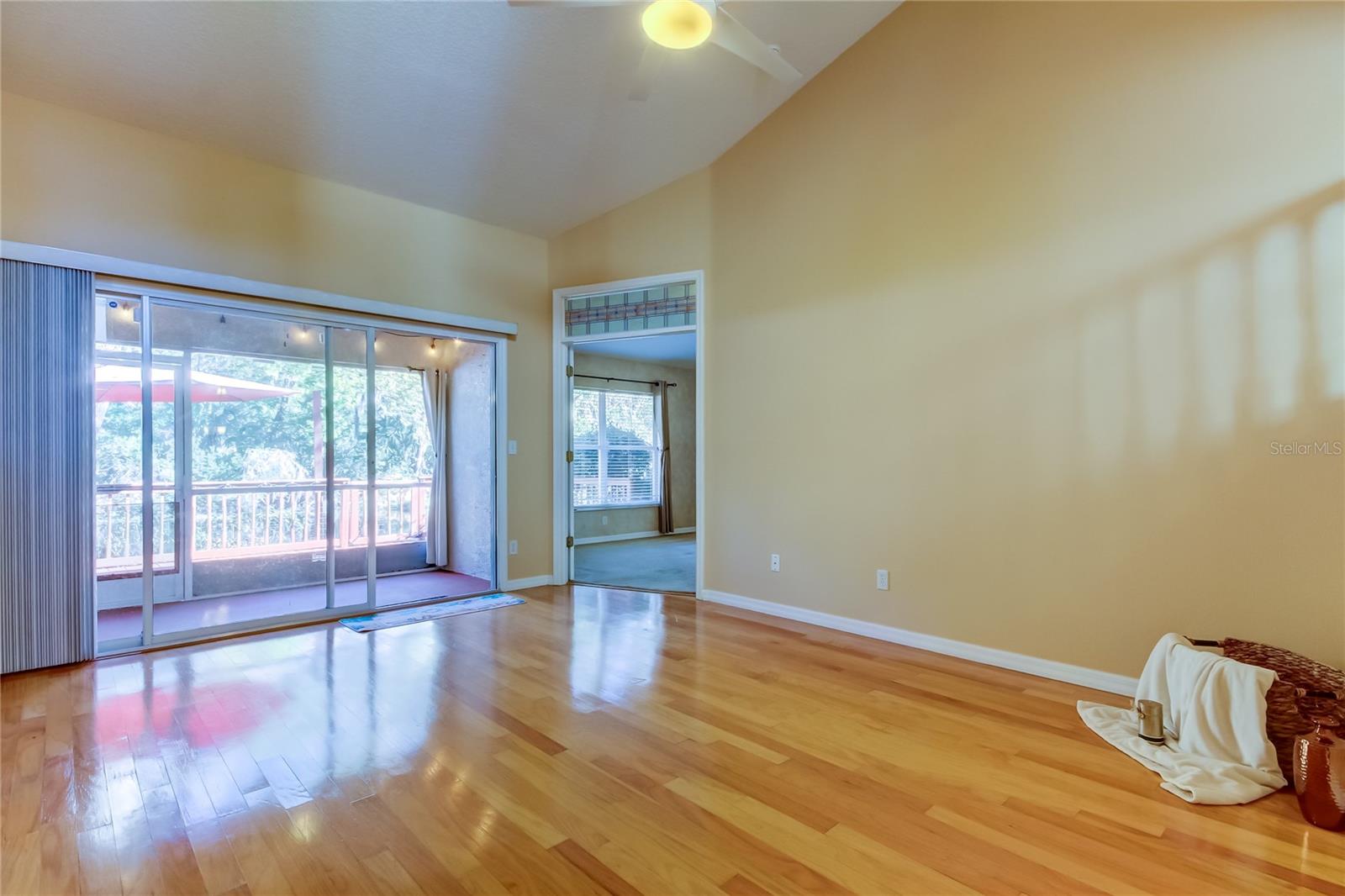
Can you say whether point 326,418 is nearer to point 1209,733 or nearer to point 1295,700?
point 1209,733

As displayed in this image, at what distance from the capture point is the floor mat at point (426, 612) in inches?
178

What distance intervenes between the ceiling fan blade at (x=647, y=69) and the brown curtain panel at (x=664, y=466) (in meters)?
6.56

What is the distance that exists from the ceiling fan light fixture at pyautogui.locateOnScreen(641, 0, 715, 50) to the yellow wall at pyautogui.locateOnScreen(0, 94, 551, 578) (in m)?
3.08

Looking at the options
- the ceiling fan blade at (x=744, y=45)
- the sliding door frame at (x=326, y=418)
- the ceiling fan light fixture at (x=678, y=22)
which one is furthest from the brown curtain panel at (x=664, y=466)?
the ceiling fan light fixture at (x=678, y=22)

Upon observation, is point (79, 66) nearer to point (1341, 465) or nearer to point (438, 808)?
point (438, 808)

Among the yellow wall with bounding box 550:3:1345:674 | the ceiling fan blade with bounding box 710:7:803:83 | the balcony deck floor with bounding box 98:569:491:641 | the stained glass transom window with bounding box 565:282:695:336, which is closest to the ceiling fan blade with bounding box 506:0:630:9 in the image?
the ceiling fan blade with bounding box 710:7:803:83

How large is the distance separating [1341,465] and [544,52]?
173 inches

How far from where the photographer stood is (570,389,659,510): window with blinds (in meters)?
8.90

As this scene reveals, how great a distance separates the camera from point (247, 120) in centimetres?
381

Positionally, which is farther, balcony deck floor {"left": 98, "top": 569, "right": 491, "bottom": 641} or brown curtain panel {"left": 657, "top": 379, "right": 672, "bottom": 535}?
brown curtain panel {"left": 657, "top": 379, "right": 672, "bottom": 535}

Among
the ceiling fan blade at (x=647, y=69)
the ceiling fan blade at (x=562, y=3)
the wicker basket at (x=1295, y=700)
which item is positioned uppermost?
the ceiling fan blade at (x=562, y=3)

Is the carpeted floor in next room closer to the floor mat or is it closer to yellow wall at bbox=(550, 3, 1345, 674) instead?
the floor mat

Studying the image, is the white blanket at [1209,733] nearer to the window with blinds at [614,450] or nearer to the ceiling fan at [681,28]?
the ceiling fan at [681,28]

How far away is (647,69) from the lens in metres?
3.01
